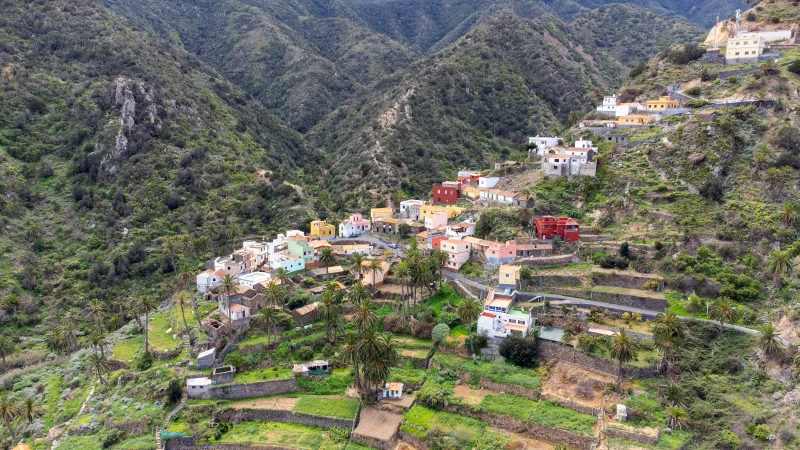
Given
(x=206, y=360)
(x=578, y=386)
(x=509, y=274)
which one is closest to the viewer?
(x=578, y=386)

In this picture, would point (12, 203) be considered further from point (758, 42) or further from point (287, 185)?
point (758, 42)

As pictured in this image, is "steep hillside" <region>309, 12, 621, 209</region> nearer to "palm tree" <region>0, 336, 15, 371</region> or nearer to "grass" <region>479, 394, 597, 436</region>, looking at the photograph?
"palm tree" <region>0, 336, 15, 371</region>

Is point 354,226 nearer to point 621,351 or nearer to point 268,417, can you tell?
point 268,417

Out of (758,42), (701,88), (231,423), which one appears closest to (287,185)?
(231,423)

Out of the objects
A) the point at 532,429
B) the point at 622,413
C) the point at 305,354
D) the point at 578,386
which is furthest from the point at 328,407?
the point at 622,413

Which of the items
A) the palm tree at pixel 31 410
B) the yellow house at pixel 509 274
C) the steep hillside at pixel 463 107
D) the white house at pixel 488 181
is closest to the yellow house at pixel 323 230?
the steep hillside at pixel 463 107

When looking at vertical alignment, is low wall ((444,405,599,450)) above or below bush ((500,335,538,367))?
below

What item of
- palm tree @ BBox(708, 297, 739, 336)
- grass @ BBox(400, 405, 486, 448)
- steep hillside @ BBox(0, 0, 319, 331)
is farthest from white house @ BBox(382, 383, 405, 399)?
steep hillside @ BBox(0, 0, 319, 331)

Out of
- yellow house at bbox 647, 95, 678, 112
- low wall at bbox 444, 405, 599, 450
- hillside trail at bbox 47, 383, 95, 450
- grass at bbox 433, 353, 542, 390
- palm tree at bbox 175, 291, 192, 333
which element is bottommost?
hillside trail at bbox 47, 383, 95, 450
